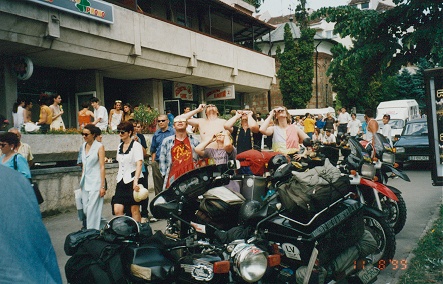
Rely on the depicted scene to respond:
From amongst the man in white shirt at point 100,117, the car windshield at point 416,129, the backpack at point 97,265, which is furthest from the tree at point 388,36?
the backpack at point 97,265

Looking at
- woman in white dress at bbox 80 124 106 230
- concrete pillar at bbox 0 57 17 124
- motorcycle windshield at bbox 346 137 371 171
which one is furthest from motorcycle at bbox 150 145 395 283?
concrete pillar at bbox 0 57 17 124

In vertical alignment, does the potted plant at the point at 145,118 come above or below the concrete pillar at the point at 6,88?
below

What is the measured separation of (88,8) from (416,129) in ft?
39.5

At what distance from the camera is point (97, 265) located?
329 centimetres

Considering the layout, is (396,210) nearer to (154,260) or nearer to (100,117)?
(154,260)

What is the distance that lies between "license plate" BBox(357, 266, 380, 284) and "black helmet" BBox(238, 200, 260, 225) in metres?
1.11

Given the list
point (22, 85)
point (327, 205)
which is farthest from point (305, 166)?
point (22, 85)

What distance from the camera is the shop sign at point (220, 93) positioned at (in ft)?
82.7

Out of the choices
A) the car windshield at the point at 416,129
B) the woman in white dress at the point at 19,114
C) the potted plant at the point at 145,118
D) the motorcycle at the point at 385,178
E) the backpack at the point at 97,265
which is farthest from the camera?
the car windshield at the point at 416,129

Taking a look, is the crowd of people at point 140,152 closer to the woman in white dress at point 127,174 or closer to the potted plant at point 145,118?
the woman in white dress at point 127,174

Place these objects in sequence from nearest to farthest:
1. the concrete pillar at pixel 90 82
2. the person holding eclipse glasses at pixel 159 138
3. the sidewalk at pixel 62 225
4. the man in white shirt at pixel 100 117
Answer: the sidewalk at pixel 62 225 → the person holding eclipse glasses at pixel 159 138 → the man in white shirt at pixel 100 117 → the concrete pillar at pixel 90 82

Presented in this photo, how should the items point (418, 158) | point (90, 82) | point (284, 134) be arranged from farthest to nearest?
point (90, 82), point (418, 158), point (284, 134)

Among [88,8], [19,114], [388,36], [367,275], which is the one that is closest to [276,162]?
[367,275]

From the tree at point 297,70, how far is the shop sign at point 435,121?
3605 centimetres
